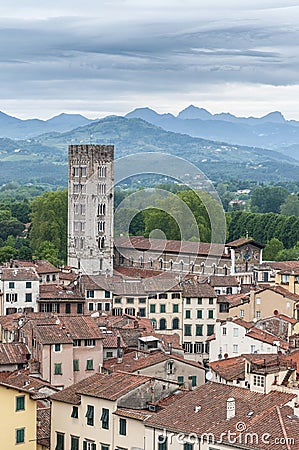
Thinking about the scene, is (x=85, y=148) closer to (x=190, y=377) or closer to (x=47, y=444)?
(x=190, y=377)

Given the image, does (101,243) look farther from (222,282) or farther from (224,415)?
(224,415)

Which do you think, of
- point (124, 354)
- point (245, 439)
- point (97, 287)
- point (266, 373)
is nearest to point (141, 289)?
point (97, 287)

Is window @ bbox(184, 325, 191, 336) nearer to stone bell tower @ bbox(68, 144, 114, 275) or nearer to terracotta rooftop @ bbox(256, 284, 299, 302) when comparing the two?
terracotta rooftop @ bbox(256, 284, 299, 302)

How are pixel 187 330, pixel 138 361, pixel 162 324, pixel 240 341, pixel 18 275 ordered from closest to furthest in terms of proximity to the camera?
1. pixel 138 361
2. pixel 240 341
3. pixel 187 330
4. pixel 18 275
5. pixel 162 324

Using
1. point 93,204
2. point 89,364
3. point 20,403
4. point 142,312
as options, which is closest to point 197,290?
point 142,312

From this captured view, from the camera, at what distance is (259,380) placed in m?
31.4

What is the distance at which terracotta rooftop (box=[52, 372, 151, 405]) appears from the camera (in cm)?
2947

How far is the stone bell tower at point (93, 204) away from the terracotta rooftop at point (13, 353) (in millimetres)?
36361

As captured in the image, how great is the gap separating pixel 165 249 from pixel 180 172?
10720 millimetres

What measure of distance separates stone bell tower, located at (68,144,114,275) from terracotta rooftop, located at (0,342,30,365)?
3636 centimetres

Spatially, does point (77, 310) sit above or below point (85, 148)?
below

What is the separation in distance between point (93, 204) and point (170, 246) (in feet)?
→ 18.9

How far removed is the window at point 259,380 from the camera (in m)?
31.1

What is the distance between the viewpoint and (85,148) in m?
75.6
